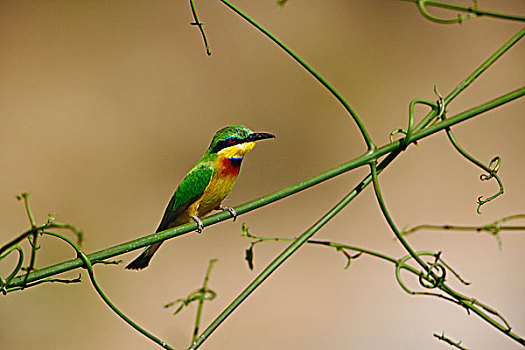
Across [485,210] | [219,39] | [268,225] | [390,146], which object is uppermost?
[219,39]

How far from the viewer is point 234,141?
2.42ft

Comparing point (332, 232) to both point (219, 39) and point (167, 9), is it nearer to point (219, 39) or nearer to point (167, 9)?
point (219, 39)

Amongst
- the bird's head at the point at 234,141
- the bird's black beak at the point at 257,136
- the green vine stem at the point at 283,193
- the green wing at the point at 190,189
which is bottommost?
the green vine stem at the point at 283,193

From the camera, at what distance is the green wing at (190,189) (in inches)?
31.2

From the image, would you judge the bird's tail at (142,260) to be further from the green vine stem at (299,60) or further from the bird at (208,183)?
the green vine stem at (299,60)

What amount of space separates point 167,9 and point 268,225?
28.1 inches

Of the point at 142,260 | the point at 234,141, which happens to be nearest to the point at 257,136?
the point at 234,141

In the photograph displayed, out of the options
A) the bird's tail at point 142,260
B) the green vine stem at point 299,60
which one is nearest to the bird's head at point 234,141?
the bird's tail at point 142,260

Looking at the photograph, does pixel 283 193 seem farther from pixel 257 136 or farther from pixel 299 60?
pixel 257 136

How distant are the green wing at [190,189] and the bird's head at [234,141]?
32 mm

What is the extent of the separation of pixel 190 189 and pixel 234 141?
0.35 feet

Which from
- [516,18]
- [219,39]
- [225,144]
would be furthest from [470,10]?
[219,39]

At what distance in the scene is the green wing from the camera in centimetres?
79

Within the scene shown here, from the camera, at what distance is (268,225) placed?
185 cm
